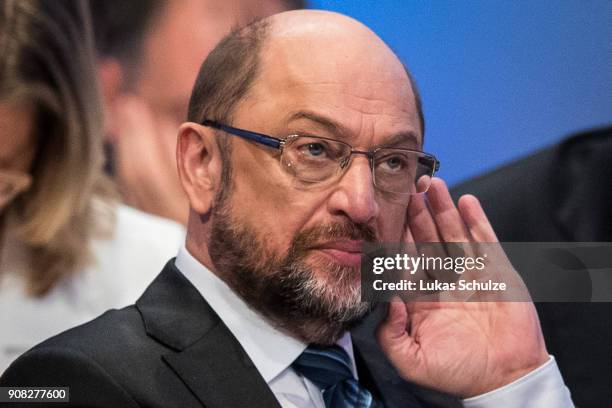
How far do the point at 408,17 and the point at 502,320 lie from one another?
28.0 inches

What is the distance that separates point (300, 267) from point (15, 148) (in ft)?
3.18

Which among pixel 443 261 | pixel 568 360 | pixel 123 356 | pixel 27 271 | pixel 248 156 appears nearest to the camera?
pixel 123 356

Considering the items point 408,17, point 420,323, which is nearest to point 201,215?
point 420,323

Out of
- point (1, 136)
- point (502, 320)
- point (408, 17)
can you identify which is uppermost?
point (408, 17)

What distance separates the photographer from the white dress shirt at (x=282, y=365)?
2.01 m

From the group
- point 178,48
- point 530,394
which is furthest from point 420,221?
point 178,48

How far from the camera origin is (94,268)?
8.70 feet

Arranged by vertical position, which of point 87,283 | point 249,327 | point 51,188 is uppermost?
point 51,188

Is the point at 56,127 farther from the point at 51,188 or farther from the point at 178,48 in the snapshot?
the point at 178,48

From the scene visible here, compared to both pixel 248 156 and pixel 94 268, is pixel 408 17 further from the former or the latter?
pixel 94 268

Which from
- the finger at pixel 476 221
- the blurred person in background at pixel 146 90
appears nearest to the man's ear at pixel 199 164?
the finger at pixel 476 221

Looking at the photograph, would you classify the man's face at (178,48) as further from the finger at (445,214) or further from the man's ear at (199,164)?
the finger at (445,214)

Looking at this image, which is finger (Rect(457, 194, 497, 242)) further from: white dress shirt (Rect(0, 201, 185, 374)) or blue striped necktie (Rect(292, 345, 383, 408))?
white dress shirt (Rect(0, 201, 185, 374))

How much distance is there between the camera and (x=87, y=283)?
8.58 feet
